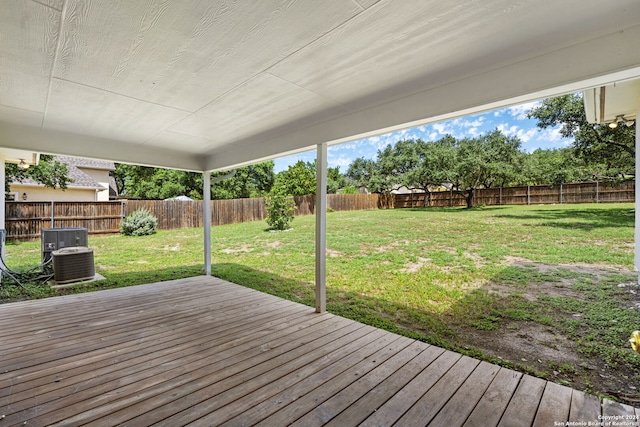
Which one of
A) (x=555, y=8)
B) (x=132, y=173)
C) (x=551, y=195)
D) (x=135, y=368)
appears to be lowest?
(x=135, y=368)

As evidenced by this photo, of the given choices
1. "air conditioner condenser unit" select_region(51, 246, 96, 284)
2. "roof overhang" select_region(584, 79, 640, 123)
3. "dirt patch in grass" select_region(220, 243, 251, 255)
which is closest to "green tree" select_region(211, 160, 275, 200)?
"dirt patch in grass" select_region(220, 243, 251, 255)

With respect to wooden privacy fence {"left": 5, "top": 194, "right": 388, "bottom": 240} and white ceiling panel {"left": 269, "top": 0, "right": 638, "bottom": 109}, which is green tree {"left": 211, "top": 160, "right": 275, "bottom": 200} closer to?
wooden privacy fence {"left": 5, "top": 194, "right": 388, "bottom": 240}

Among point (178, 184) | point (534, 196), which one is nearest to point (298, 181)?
point (178, 184)

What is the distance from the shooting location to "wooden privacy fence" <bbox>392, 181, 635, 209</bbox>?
6809 millimetres

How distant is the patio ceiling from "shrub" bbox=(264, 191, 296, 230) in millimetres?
6456

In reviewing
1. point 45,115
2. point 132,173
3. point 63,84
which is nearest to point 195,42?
point 63,84

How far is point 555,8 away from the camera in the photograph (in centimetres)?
133

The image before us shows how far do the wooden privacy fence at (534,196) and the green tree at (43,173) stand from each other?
45.3 ft

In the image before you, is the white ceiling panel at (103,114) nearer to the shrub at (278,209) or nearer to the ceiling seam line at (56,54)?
the ceiling seam line at (56,54)

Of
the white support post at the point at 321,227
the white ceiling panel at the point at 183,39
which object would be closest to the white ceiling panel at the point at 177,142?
the white ceiling panel at the point at 183,39

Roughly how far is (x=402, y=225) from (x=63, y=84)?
28.4 ft

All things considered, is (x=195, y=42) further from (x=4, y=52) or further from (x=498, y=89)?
(x=498, y=89)

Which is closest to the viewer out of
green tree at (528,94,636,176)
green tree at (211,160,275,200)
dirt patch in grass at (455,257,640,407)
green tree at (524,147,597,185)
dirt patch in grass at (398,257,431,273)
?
dirt patch in grass at (455,257,640,407)

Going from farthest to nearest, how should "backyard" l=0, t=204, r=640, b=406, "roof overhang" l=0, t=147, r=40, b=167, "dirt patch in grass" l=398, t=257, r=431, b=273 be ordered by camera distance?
"dirt patch in grass" l=398, t=257, r=431, b=273, "roof overhang" l=0, t=147, r=40, b=167, "backyard" l=0, t=204, r=640, b=406
